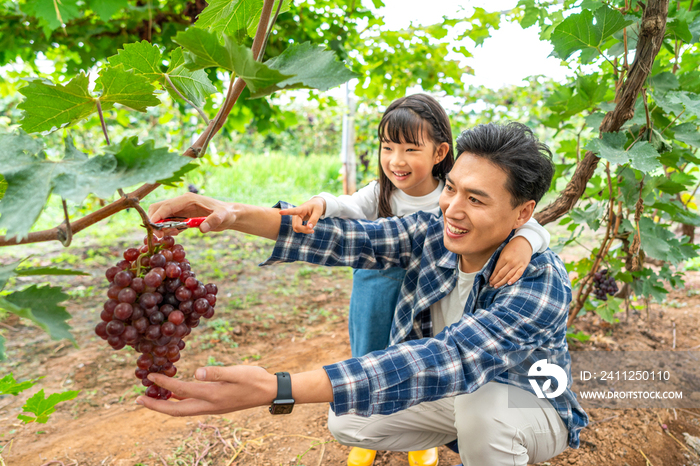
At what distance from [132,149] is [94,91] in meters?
0.28

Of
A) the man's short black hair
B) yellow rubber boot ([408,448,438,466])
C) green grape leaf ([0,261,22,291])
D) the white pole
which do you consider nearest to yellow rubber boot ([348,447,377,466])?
yellow rubber boot ([408,448,438,466])

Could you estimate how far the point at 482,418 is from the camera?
1453mm

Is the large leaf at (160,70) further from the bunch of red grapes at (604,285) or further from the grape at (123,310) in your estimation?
the bunch of red grapes at (604,285)

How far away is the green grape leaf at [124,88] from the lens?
779mm

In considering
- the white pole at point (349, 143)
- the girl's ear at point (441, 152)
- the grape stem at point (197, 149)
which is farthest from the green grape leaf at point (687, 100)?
→ the white pole at point (349, 143)

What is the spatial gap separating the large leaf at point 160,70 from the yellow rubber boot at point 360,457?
1.51 metres

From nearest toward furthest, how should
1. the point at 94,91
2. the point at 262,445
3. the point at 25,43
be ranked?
the point at 94,91, the point at 262,445, the point at 25,43

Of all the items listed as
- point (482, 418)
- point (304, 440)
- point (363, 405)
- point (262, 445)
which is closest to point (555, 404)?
point (482, 418)

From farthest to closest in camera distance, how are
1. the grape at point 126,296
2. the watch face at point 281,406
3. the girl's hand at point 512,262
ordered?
1. the girl's hand at point 512,262
2. the watch face at point 281,406
3. the grape at point 126,296

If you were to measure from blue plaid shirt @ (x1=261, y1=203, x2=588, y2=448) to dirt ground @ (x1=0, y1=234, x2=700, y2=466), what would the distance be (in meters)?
0.67

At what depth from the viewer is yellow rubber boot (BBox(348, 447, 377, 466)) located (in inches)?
73.7

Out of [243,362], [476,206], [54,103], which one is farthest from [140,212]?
[243,362]

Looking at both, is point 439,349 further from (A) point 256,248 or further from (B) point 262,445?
(A) point 256,248

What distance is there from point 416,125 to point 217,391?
144 cm
